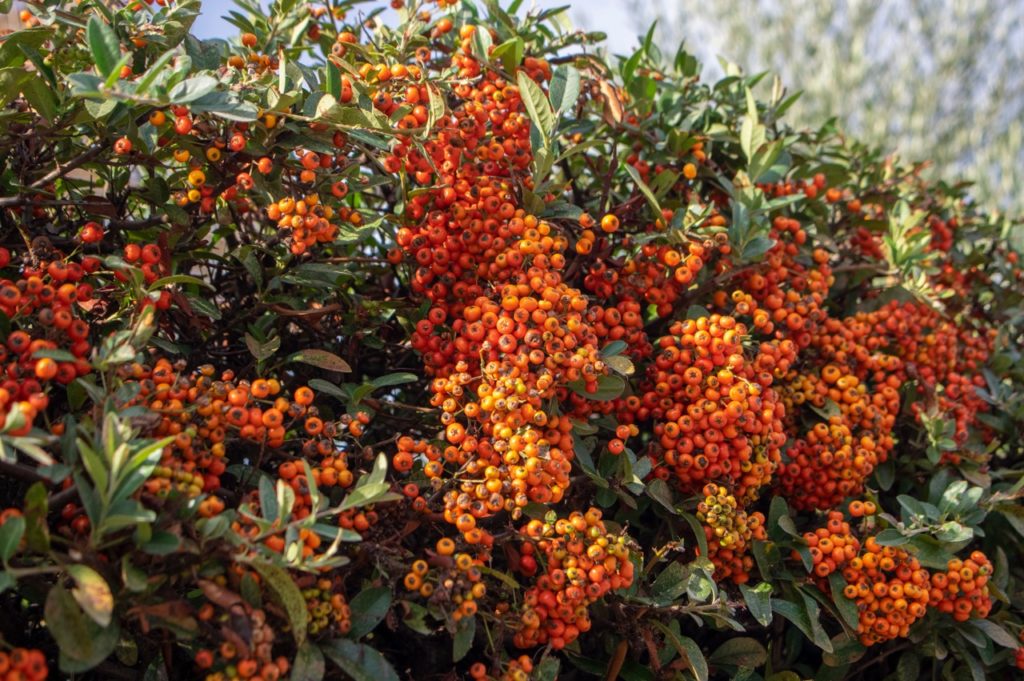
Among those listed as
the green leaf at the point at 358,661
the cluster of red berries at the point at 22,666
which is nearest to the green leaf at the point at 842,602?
the green leaf at the point at 358,661

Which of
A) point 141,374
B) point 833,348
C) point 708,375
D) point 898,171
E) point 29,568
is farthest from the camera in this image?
point 898,171

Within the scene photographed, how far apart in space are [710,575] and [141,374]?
1.22 m

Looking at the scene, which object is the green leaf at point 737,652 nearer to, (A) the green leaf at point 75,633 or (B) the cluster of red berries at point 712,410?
(B) the cluster of red berries at point 712,410

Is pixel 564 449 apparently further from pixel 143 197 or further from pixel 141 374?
pixel 143 197

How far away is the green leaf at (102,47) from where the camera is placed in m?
1.67

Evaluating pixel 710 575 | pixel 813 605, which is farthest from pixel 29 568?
pixel 813 605

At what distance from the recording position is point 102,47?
168 cm

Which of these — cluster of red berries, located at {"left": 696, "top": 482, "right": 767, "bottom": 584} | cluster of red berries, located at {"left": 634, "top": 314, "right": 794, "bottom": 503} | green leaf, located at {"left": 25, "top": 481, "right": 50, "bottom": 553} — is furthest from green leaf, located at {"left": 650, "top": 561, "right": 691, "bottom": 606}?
green leaf, located at {"left": 25, "top": 481, "right": 50, "bottom": 553}

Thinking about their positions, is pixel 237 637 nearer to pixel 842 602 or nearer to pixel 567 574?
pixel 567 574

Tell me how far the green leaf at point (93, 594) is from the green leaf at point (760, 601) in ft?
4.33

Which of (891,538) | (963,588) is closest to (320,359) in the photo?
(891,538)

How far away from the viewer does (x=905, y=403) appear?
8.72 feet

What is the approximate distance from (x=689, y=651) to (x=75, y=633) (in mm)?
1211

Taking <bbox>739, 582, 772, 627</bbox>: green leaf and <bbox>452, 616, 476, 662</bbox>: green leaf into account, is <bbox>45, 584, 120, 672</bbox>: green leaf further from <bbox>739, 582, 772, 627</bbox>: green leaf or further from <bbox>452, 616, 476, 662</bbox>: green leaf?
<bbox>739, 582, 772, 627</bbox>: green leaf
